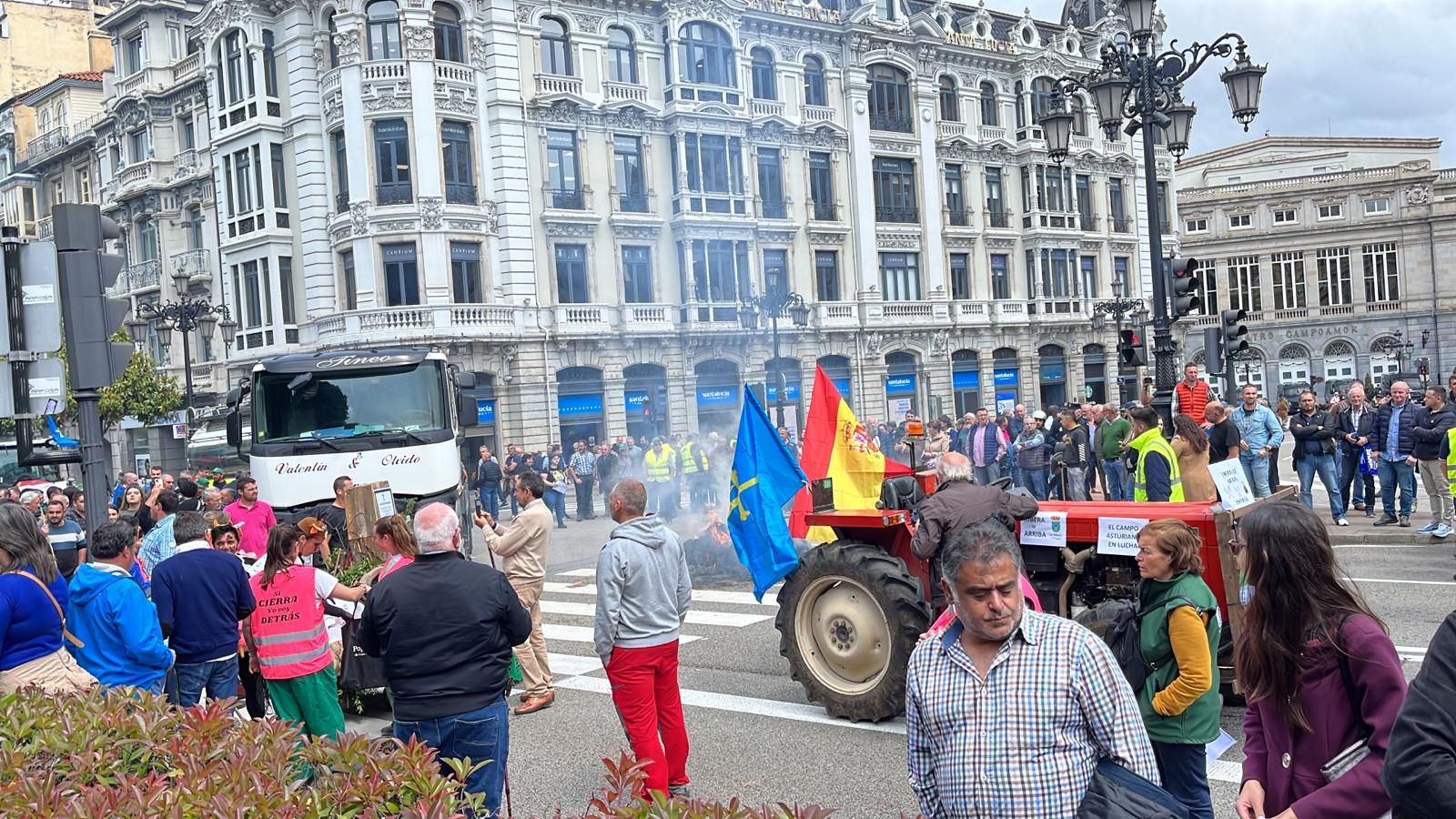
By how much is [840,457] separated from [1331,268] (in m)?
68.4

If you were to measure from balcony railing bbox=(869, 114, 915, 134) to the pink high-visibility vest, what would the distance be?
122 ft

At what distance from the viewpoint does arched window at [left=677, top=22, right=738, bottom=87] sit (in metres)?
36.2

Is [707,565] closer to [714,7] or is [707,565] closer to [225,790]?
[225,790]

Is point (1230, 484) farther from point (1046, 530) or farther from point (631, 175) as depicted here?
point (631, 175)

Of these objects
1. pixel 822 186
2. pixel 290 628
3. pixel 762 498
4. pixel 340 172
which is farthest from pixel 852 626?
pixel 822 186

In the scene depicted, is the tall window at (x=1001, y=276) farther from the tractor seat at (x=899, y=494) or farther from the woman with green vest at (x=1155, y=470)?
the tractor seat at (x=899, y=494)

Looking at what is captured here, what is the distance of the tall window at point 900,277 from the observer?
41938 mm

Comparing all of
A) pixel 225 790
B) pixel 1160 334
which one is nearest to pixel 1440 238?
pixel 1160 334

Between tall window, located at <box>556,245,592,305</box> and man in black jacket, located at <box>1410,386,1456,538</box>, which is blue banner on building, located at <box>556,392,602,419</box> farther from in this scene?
man in black jacket, located at <box>1410,386,1456,538</box>

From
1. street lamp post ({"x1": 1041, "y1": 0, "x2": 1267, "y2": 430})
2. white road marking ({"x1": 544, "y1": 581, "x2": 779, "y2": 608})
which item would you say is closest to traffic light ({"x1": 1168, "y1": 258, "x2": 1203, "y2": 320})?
street lamp post ({"x1": 1041, "y1": 0, "x2": 1267, "y2": 430})

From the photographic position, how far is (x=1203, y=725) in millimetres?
4379

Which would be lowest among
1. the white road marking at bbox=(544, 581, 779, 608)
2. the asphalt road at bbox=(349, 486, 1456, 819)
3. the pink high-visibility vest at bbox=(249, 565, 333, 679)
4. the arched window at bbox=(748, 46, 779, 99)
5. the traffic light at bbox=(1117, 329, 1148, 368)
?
the white road marking at bbox=(544, 581, 779, 608)

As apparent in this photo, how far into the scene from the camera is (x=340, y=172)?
3284 cm

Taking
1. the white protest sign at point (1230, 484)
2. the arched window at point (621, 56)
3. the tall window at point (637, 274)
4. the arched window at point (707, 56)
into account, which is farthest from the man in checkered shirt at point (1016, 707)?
the arched window at point (707, 56)
